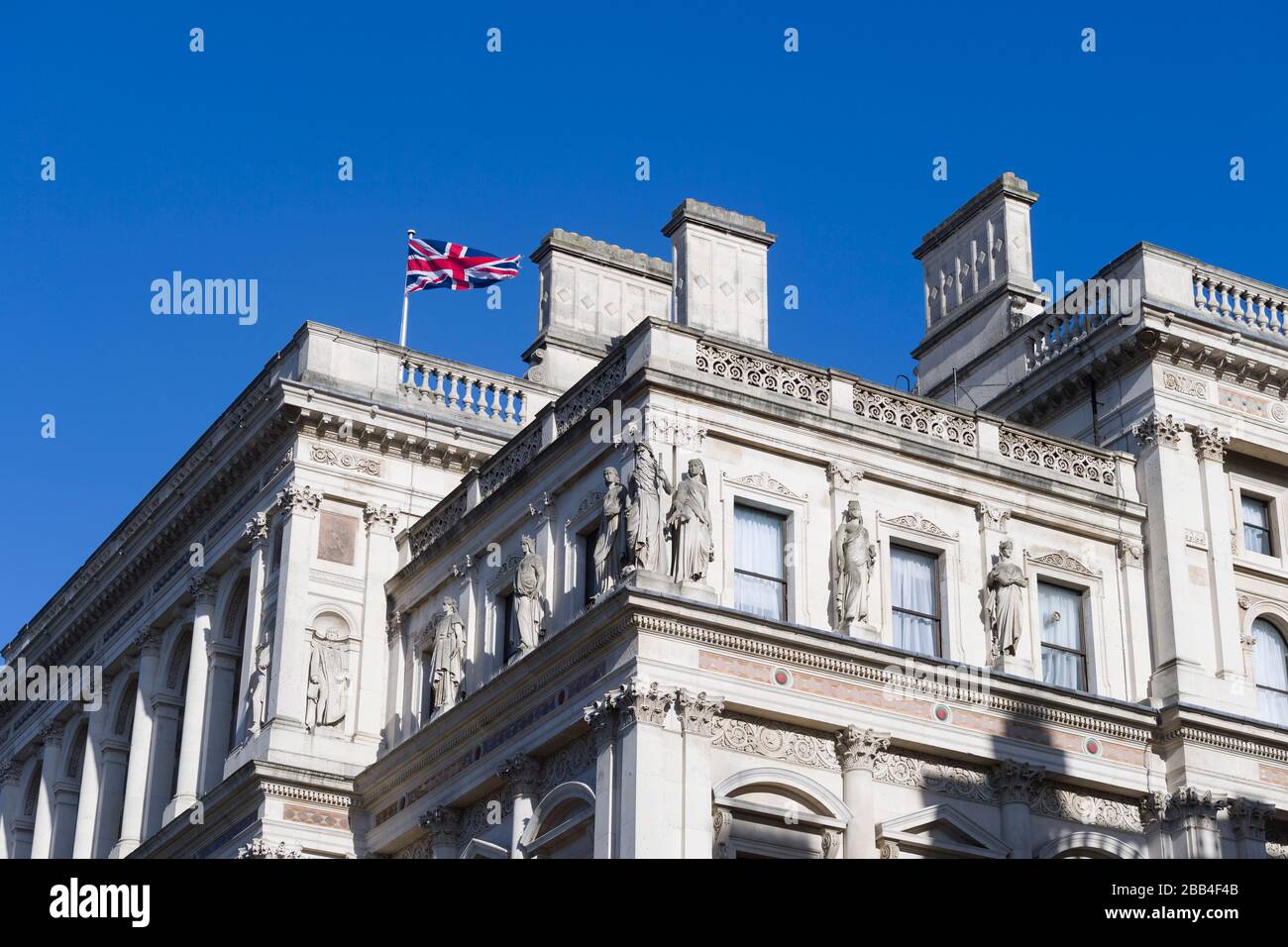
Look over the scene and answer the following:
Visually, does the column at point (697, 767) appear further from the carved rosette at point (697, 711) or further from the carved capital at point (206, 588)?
the carved capital at point (206, 588)

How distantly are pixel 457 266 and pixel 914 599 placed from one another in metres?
12.9

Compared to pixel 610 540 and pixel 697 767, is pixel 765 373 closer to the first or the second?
pixel 610 540

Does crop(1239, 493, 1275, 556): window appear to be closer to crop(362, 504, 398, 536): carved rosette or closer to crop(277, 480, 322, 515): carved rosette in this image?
crop(362, 504, 398, 536): carved rosette

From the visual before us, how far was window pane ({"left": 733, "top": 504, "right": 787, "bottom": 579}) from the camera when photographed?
103ft

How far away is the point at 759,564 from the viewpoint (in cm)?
3162

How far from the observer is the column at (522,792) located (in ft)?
102

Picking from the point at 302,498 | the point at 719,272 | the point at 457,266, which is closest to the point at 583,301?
the point at 457,266

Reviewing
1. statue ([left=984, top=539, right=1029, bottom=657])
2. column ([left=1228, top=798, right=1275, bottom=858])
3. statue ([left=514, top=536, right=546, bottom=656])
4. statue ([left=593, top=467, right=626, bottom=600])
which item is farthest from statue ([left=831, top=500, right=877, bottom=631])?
column ([left=1228, top=798, right=1275, bottom=858])
